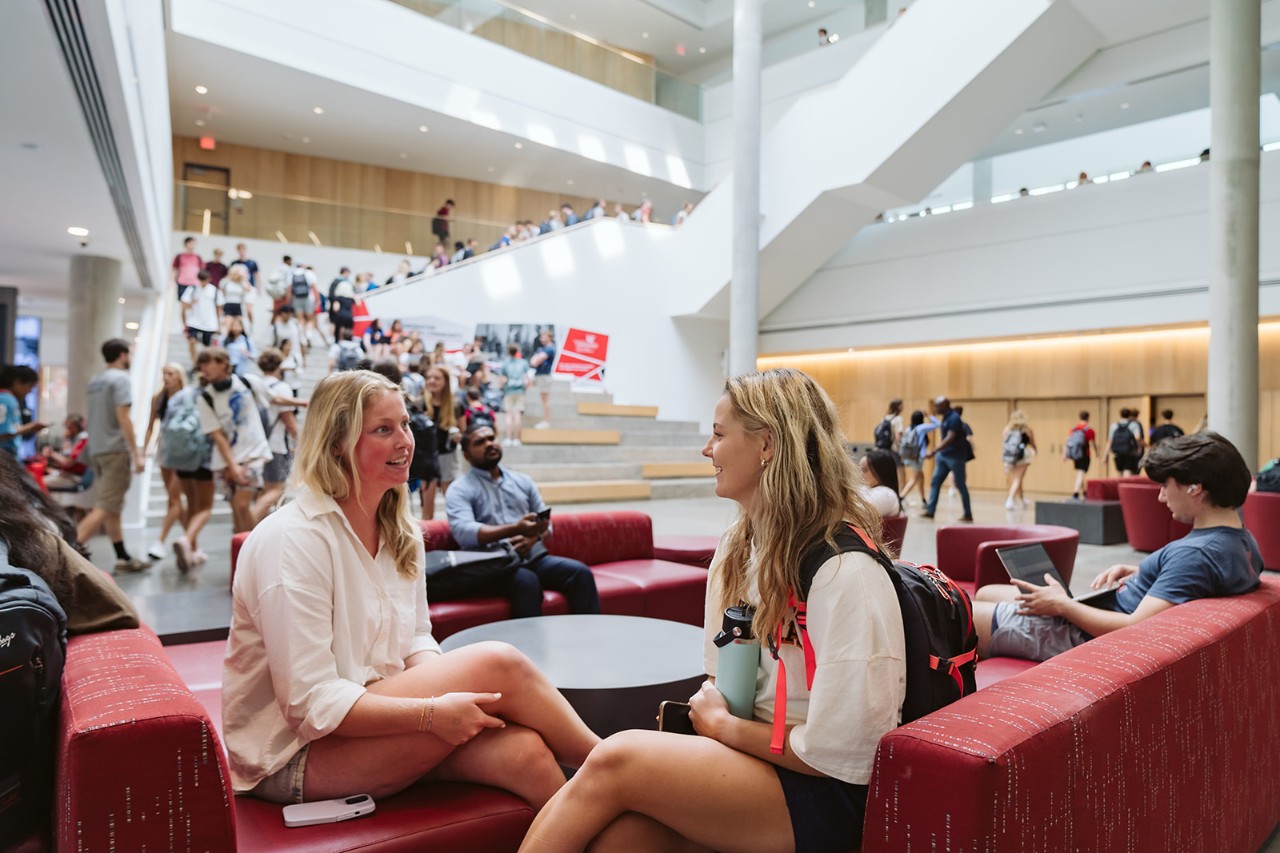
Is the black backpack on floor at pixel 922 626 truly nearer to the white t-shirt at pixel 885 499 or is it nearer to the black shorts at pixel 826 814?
the black shorts at pixel 826 814

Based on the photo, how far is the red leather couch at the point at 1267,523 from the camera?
671 cm

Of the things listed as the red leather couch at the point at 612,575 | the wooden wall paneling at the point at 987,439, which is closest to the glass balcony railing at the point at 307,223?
the wooden wall paneling at the point at 987,439

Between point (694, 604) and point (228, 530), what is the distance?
5.62 metres

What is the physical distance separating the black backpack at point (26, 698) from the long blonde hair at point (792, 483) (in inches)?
49.7

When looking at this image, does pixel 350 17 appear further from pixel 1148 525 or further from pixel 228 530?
pixel 1148 525

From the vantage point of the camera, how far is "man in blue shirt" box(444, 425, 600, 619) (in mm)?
4051

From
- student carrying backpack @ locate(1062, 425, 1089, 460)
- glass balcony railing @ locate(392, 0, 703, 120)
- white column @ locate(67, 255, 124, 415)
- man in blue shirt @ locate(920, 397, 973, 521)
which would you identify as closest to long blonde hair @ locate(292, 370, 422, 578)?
white column @ locate(67, 255, 124, 415)

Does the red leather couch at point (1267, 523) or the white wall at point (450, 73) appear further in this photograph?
the white wall at point (450, 73)

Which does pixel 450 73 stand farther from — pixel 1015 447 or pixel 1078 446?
pixel 1078 446

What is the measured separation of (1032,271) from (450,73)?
11.6 m

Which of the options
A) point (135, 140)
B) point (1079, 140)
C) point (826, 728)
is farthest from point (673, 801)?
point (1079, 140)

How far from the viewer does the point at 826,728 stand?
140 cm

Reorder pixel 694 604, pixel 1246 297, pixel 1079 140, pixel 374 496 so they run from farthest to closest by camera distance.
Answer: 1. pixel 1079 140
2. pixel 1246 297
3. pixel 694 604
4. pixel 374 496

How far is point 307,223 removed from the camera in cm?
1638
